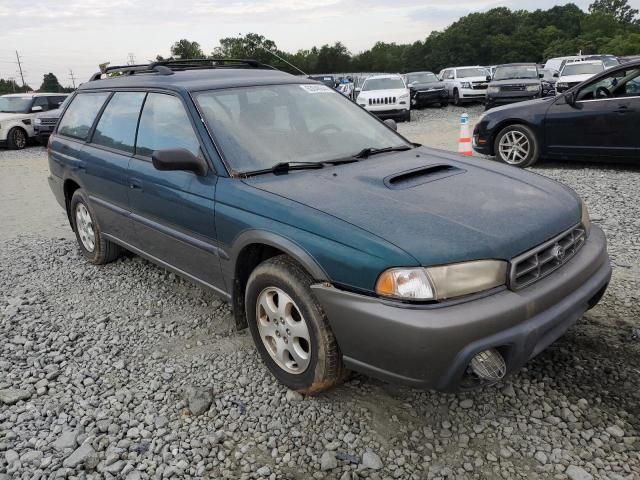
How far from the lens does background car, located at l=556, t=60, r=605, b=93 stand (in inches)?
639

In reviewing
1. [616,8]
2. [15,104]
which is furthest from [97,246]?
[616,8]

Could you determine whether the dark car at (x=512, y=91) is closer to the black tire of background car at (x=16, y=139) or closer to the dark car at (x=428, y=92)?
the dark car at (x=428, y=92)

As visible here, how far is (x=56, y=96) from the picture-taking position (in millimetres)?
17969

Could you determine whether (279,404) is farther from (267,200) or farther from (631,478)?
(631,478)

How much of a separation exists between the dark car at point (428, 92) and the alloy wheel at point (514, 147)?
518 inches

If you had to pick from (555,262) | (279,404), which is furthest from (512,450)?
(279,404)

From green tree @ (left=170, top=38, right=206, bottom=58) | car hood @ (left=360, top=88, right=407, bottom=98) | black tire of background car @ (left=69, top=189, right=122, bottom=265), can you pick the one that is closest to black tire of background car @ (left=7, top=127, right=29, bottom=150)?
car hood @ (left=360, top=88, right=407, bottom=98)

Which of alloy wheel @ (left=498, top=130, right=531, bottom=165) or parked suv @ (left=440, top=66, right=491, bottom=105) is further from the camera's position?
parked suv @ (left=440, top=66, right=491, bottom=105)

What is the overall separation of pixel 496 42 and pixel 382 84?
199 feet

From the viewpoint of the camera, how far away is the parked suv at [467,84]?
20.9 metres

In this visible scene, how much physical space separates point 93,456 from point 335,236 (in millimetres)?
1567

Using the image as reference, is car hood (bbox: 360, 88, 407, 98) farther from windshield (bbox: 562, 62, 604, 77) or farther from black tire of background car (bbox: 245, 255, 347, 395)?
black tire of background car (bbox: 245, 255, 347, 395)

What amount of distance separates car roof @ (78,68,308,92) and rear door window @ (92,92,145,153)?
0.35 ft

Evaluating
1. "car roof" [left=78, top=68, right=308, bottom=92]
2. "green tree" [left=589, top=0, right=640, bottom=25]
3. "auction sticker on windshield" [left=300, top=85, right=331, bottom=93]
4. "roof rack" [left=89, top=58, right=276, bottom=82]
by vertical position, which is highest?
"green tree" [left=589, top=0, right=640, bottom=25]
